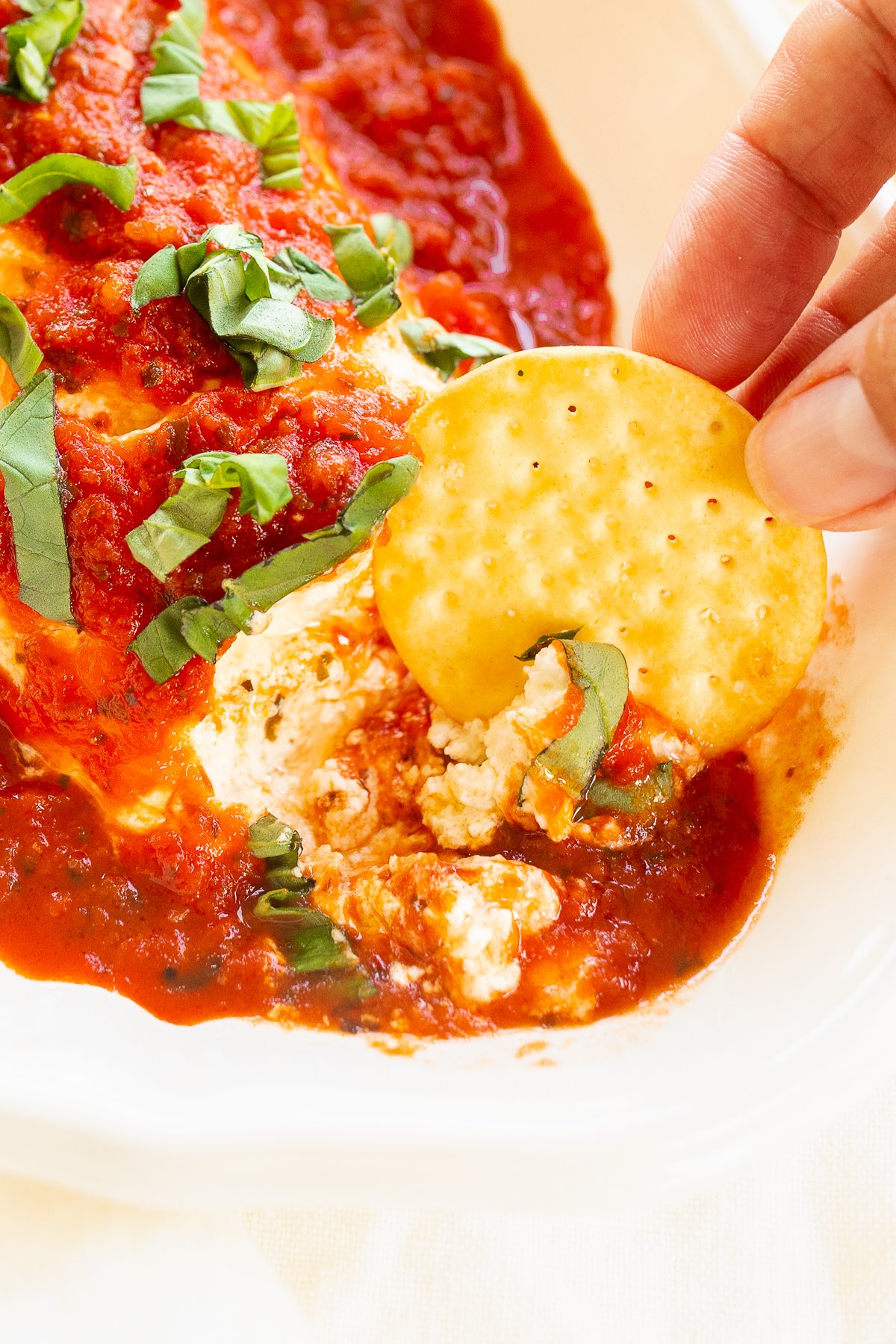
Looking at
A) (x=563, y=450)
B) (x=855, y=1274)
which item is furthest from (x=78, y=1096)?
(x=855, y=1274)

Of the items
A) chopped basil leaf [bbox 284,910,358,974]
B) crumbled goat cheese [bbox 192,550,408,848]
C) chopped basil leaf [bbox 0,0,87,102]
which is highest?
chopped basil leaf [bbox 0,0,87,102]

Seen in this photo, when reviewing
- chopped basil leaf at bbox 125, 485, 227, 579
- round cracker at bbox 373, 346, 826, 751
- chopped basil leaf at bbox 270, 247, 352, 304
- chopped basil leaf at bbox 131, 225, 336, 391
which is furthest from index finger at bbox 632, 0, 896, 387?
chopped basil leaf at bbox 125, 485, 227, 579

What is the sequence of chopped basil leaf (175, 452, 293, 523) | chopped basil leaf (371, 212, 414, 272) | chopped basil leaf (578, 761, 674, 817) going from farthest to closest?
1. chopped basil leaf (371, 212, 414, 272)
2. chopped basil leaf (578, 761, 674, 817)
3. chopped basil leaf (175, 452, 293, 523)

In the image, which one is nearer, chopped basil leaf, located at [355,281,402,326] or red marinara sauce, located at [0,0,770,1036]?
red marinara sauce, located at [0,0,770,1036]

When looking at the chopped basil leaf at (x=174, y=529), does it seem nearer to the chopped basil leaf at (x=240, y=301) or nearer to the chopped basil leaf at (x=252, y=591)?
the chopped basil leaf at (x=252, y=591)

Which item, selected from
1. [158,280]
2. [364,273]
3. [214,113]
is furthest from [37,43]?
[364,273]

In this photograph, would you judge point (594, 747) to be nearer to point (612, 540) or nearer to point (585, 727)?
point (585, 727)

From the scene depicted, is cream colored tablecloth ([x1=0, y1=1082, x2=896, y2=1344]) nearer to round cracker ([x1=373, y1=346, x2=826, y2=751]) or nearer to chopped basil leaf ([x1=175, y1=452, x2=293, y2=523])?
round cracker ([x1=373, y1=346, x2=826, y2=751])
